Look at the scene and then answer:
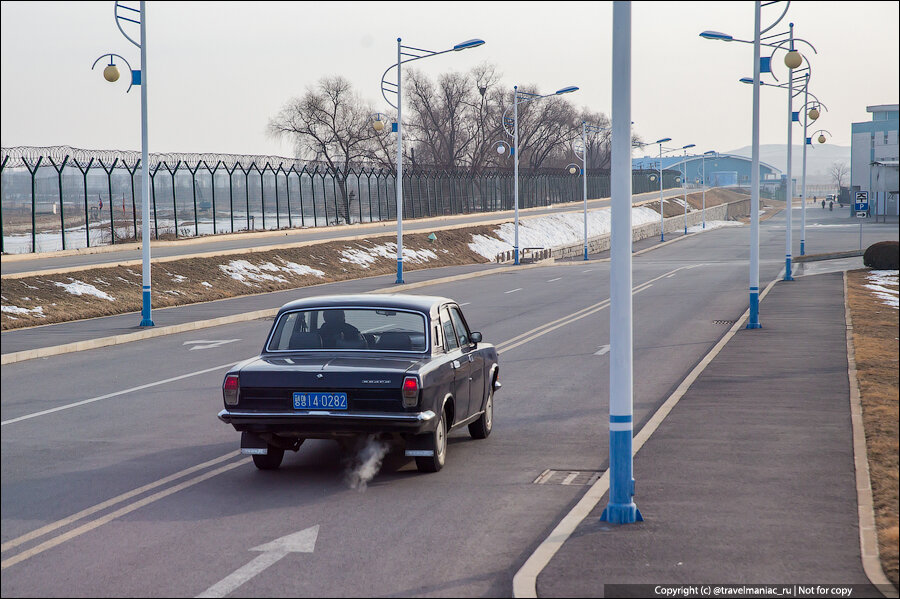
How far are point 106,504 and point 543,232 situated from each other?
7059cm

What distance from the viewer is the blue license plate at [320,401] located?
28.5 ft

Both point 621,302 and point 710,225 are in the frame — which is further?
point 710,225

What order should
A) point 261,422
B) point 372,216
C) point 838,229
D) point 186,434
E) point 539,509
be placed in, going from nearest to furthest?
point 539,509 → point 261,422 → point 186,434 → point 372,216 → point 838,229

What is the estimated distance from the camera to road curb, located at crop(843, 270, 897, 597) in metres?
6.20

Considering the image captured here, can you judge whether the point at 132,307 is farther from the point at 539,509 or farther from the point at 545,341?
the point at 539,509

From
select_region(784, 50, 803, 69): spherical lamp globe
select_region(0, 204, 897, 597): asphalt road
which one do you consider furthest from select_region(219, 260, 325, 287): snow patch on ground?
select_region(784, 50, 803, 69): spherical lamp globe

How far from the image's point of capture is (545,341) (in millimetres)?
20594

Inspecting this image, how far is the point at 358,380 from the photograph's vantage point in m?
8.68

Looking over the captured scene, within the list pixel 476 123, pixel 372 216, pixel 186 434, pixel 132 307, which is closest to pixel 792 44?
pixel 132 307

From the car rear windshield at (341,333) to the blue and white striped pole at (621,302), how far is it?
2.53 metres

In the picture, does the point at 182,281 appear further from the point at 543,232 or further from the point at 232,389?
the point at 543,232

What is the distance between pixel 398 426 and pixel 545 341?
39.9ft

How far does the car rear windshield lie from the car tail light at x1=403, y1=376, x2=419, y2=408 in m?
0.91

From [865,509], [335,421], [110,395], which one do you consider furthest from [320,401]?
[110,395]
